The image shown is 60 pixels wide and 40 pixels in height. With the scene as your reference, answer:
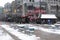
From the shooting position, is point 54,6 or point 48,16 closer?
point 48,16

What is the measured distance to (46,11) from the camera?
257ft

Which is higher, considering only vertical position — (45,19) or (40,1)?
(40,1)

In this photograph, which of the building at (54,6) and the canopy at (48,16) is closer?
the canopy at (48,16)

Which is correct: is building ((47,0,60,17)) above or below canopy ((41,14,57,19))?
above

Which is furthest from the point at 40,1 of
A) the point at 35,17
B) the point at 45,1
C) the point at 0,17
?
the point at 0,17

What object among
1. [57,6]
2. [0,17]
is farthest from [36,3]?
[0,17]

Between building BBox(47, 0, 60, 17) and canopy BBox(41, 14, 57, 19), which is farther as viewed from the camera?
building BBox(47, 0, 60, 17)

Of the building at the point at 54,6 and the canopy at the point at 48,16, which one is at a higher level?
the building at the point at 54,6

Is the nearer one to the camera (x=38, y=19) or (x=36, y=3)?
(x=38, y=19)

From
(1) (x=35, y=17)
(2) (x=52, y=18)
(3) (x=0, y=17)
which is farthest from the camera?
(3) (x=0, y=17)

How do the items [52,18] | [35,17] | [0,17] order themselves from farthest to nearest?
[0,17] < [35,17] < [52,18]

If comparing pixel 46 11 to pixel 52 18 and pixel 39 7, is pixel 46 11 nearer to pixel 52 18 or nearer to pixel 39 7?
pixel 39 7

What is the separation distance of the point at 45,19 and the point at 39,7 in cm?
880

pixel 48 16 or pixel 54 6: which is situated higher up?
pixel 54 6
